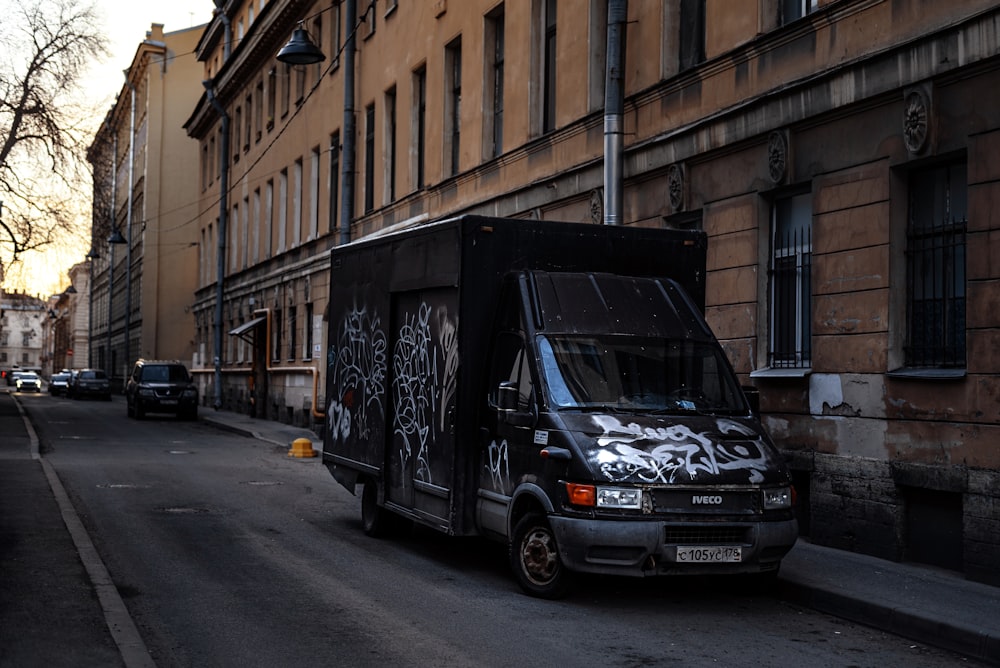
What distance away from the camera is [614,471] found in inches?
337

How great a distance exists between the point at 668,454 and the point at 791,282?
511cm

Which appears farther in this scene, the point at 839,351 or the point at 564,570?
the point at 839,351

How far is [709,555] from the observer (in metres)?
8.62

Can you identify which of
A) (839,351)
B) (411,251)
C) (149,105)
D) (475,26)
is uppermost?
(149,105)

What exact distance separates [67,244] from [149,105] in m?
27.4

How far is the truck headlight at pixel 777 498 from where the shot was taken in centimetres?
884

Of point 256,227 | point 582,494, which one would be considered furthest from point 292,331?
point 582,494

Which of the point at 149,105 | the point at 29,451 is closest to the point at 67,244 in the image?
the point at 29,451

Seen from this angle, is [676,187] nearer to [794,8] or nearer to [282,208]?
[794,8]

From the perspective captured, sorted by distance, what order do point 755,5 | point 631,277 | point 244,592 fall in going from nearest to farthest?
point 244,592, point 631,277, point 755,5

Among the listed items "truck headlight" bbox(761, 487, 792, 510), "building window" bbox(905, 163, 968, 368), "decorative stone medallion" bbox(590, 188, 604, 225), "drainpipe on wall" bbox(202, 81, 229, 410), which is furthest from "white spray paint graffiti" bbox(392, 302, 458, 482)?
"drainpipe on wall" bbox(202, 81, 229, 410)

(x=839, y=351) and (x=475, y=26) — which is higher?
(x=475, y=26)

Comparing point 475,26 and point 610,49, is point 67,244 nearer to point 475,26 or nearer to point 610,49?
point 475,26

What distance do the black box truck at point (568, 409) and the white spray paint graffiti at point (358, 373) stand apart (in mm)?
94
